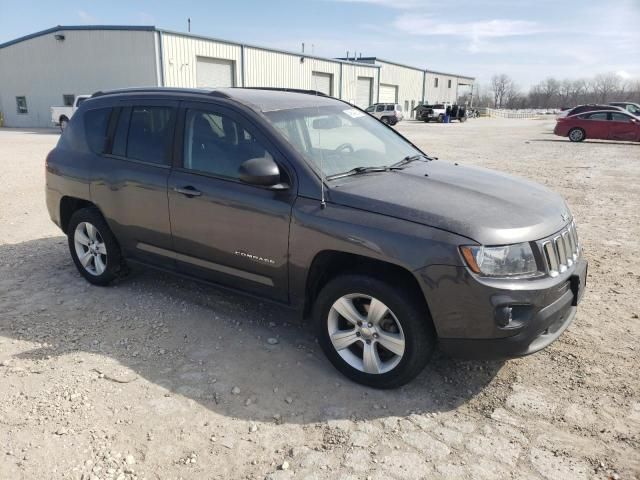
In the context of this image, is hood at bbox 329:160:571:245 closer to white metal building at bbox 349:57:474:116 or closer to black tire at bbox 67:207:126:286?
black tire at bbox 67:207:126:286

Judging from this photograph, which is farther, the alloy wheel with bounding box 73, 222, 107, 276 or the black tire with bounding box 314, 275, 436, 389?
the alloy wheel with bounding box 73, 222, 107, 276

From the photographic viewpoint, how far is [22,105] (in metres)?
35.4

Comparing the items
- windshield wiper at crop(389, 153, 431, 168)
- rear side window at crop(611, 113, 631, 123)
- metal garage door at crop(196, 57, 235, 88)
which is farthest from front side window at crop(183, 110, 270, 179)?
metal garage door at crop(196, 57, 235, 88)

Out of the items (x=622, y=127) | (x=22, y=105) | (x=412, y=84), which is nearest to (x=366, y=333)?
(x=622, y=127)

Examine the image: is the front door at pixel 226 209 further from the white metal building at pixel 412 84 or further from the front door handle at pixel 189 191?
the white metal building at pixel 412 84

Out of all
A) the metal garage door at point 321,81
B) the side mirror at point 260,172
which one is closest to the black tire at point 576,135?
the metal garage door at point 321,81

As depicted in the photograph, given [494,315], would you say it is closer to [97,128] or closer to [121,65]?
[97,128]

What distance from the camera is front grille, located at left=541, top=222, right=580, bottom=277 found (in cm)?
304

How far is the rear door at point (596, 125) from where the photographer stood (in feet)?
75.3

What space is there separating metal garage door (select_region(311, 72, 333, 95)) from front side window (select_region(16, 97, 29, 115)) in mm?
20588

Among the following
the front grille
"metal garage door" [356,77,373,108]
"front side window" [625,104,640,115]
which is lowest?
the front grille

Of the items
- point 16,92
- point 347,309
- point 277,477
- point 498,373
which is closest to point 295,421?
point 277,477

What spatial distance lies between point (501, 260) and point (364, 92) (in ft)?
165

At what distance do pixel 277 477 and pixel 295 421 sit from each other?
1.55ft
